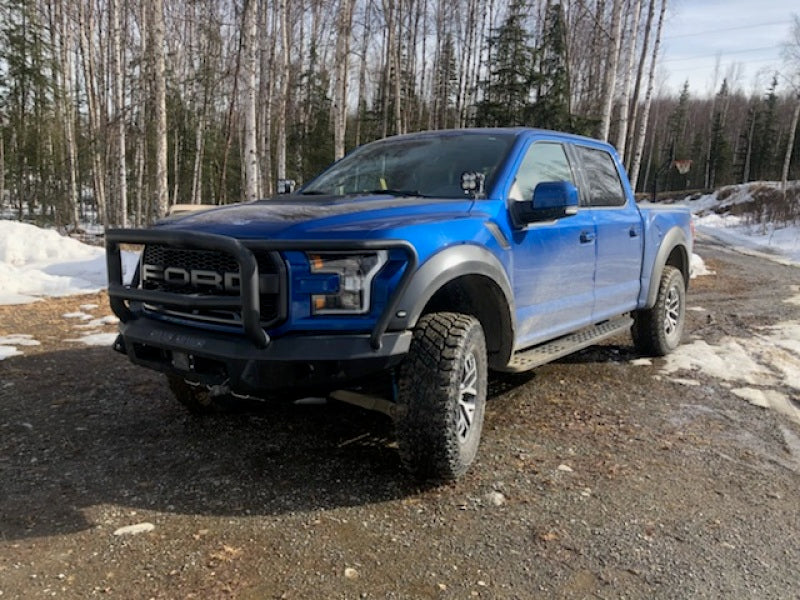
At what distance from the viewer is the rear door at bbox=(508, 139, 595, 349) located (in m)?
3.73

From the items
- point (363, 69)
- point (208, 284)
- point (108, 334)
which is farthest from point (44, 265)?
point (363, 69)

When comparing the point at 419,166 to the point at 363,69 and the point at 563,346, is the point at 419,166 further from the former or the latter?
the point at 363,69

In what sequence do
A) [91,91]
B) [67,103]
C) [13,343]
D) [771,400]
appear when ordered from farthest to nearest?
1. [67,103]
2. [91,91]
3. [13,343]
4. [771,400]

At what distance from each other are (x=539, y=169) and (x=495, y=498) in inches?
87.9

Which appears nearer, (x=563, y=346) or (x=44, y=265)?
(x=563, y=346)

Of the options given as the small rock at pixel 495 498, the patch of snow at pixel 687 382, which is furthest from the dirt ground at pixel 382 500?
the patch of snow at pixel 687 382

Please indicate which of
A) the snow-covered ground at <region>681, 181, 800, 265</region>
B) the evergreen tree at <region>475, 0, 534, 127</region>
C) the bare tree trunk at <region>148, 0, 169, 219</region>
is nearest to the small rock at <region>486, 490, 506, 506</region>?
the snow-covered ground at <region>681, 181, 800, 265</region>

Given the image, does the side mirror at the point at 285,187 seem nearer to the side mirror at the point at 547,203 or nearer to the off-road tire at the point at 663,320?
the side mirror at the point at 547,203

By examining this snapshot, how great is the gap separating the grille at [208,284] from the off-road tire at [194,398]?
732mm

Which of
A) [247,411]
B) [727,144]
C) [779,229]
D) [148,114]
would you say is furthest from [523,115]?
[727,144]

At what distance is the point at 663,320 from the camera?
5.66m

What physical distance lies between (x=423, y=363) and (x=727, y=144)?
74.0 m

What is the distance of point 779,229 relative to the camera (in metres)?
22.8

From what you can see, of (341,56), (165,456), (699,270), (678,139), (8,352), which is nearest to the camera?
(165,456)
